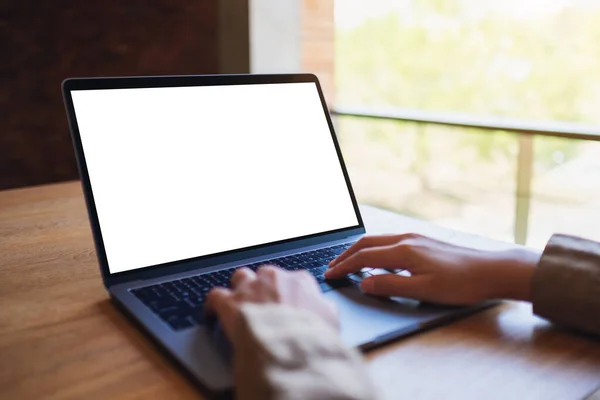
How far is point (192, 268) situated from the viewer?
29.3 inches

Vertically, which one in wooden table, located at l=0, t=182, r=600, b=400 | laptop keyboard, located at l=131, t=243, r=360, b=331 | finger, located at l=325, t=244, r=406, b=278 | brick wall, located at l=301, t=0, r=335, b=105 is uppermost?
brick wall, located at l=301, t=0, r=335, b=105

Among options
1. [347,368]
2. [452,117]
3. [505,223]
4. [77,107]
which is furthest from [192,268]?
[505,223]

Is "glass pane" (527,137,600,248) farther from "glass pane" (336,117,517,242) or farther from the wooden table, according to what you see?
the wooden table

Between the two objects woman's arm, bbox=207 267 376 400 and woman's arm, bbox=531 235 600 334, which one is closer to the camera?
woman's arm, bbox=207 267 376 400

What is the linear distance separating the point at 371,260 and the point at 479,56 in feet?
13.6

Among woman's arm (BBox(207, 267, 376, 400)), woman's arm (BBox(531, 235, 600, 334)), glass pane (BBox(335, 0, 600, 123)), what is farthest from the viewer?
glass pane (BBox(335, 0, 600, 123))

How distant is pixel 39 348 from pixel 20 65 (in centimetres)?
191

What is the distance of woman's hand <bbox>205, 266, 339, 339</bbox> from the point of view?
0.54 m

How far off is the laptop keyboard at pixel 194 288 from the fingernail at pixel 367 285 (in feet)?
0.11

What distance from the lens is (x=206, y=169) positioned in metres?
0.82

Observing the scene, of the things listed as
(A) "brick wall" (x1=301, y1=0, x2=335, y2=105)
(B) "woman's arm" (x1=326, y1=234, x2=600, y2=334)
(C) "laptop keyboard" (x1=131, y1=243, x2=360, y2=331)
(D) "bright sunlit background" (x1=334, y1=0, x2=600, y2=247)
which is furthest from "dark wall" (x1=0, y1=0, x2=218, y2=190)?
(B) "woman's arm" (x1=326, y1=234, x2=600, y2=334)

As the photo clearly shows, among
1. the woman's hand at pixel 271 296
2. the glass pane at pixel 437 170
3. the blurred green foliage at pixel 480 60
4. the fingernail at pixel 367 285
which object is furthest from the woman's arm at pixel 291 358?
the blurred green foliage at pixel 480 60

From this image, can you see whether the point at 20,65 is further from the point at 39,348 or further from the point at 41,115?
the point at 39,348

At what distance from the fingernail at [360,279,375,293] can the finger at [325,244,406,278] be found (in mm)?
38
